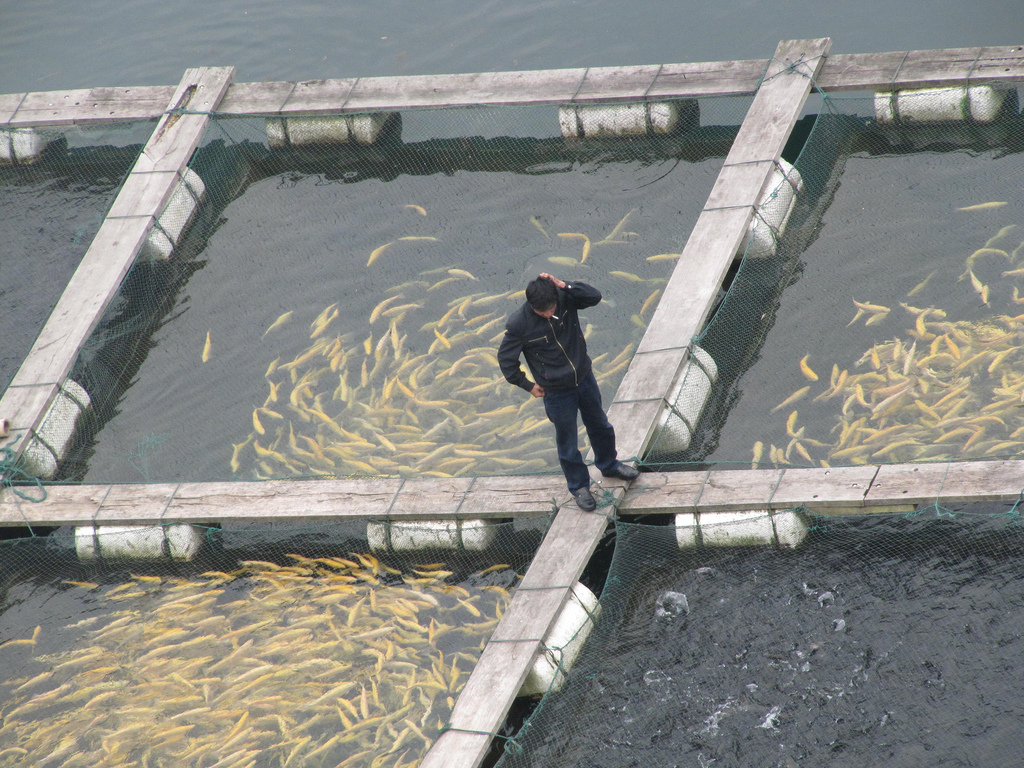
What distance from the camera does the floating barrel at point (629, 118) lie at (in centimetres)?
1053

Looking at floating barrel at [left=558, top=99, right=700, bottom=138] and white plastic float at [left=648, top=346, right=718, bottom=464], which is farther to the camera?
floating barrel at [left=558, top=99, right=700, bottom=138]

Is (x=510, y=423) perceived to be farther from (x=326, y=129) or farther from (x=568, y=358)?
(x=326, y=129)

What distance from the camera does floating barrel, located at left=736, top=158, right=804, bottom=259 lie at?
9.00 meters

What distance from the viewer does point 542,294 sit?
21.0 ft

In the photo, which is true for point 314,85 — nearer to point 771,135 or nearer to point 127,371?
point 127,371

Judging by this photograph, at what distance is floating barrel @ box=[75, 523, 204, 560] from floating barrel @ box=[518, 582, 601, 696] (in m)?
2.85

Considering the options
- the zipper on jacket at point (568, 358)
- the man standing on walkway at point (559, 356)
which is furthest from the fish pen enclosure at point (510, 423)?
the zipper on jacket at point (568, 358)

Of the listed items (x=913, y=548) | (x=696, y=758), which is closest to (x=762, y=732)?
(x=696, y=758)

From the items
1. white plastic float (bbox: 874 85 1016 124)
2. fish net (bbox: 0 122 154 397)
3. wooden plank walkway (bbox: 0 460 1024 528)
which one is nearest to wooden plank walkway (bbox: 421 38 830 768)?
wooden plank walkway (bbox: 0 460 1024 528)

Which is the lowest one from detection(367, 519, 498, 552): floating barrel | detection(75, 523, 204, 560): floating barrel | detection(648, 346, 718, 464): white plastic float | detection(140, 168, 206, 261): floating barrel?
detection(75, 523, 204, 560): floating barrel

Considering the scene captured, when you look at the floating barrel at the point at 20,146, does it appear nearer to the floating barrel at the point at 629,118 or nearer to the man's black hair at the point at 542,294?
the floating barrel at the point at 629,118

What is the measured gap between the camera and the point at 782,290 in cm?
908

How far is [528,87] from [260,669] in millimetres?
6244

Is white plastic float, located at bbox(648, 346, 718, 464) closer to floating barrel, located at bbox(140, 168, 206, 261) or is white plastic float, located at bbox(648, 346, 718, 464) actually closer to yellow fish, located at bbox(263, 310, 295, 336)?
yellow fish, located at bbox(263, 310, 295, 336)
